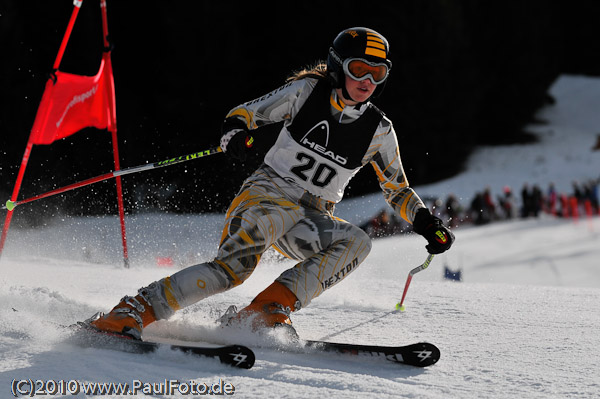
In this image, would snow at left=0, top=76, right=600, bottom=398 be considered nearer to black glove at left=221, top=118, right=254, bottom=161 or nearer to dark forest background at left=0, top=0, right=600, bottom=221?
black glove at left=221, top=118, right=254, bottom=161

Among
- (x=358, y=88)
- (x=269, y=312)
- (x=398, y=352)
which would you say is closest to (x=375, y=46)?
(x=358, y=88)

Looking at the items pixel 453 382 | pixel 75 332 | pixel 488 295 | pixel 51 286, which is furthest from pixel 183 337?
pixel 488 295

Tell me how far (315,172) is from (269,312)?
2.63 feet

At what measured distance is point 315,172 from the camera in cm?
342

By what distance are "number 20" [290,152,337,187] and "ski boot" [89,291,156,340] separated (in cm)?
100

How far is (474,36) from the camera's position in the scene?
3055cm

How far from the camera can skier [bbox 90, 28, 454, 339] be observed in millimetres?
3139

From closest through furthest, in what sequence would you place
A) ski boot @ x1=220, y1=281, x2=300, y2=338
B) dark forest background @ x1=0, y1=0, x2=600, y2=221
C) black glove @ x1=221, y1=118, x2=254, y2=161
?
ski boot @ x1=220, y1=281, x2=300, y2=338, black glove @ x1=221, y1=118, x2=254, y2=161, dark forest background @ x1=0, y1=0, x2=600, y2=221

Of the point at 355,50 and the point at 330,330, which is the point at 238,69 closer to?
the point at 355,50

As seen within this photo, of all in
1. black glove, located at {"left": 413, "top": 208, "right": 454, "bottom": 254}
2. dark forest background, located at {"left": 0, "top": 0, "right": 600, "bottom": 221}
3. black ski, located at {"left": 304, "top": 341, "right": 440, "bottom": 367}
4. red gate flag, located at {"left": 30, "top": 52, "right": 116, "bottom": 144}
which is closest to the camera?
black ski, located at {"left": 304, "top": 341, "right": 440, "bottom": 367}

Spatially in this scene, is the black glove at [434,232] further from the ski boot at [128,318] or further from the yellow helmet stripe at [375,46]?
the ski boot at [128,318]

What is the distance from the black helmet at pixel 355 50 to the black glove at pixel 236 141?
555 millimetres

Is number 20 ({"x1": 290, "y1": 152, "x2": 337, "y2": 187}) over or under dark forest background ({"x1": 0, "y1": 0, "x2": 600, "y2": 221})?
under

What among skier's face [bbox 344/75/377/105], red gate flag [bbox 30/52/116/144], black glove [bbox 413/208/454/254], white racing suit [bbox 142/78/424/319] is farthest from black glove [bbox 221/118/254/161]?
red gate flag [bbox 30/52/116/144]
